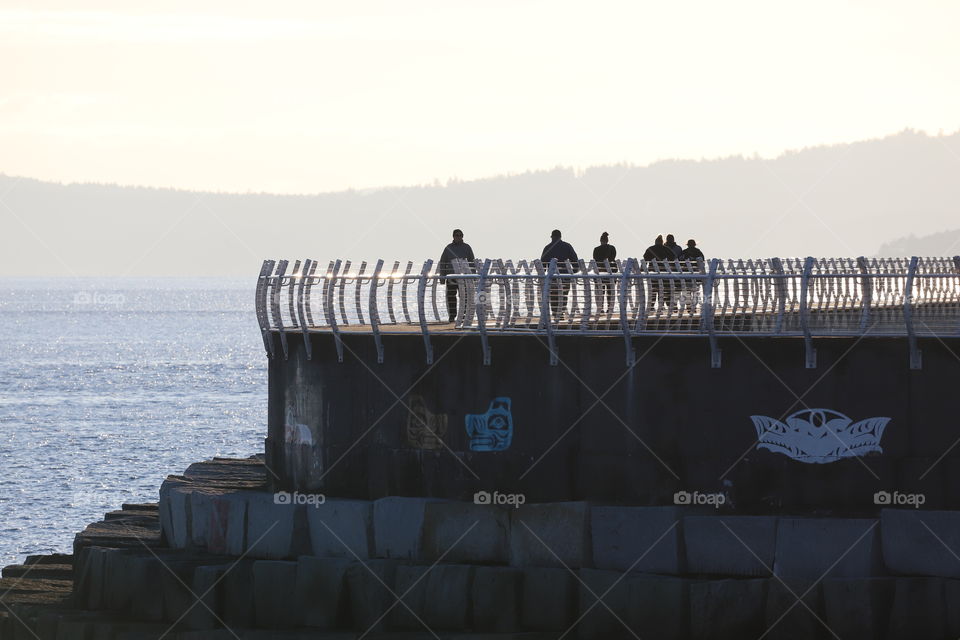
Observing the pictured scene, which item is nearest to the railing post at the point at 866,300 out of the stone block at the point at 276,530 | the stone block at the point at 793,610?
the stone block at the point at 793,610

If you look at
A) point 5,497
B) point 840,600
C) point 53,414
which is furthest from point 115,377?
point 840,600

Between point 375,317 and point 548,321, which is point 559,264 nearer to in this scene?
point 375,317

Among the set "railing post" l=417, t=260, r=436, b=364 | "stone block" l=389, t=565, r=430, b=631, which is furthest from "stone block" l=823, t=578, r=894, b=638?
"railing post" l=417, t=260, r=436, b=364

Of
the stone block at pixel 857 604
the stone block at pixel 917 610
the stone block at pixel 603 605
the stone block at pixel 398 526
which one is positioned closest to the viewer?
the stone block at pixel 917 610

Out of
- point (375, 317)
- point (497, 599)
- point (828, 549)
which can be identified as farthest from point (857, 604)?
point (375, 317)

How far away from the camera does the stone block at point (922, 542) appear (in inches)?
699

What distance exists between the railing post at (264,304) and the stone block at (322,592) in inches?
164

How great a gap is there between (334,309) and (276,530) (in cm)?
310

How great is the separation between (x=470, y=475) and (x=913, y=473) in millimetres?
5250

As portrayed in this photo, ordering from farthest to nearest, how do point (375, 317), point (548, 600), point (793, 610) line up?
point (375, 317)
point (548, 600)
point (793, 610)

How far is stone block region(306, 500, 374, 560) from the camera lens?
20.5 m

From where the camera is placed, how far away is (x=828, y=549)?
59.5 feet

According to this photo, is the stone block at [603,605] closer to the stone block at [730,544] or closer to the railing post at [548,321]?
the stone block at [730,544]

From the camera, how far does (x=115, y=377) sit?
98.2 meters
